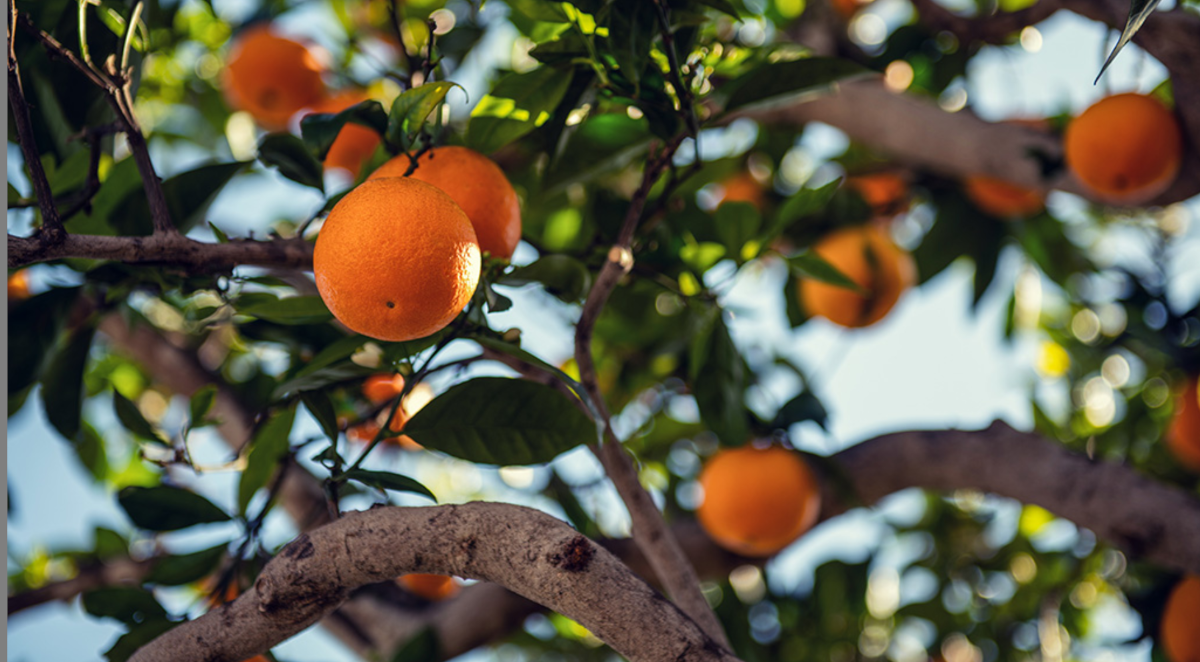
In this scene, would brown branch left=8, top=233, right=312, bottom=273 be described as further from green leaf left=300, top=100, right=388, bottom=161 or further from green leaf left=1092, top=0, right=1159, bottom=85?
green leaf left=1092, top=0, right=1159, bottom=85

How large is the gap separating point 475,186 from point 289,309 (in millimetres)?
203

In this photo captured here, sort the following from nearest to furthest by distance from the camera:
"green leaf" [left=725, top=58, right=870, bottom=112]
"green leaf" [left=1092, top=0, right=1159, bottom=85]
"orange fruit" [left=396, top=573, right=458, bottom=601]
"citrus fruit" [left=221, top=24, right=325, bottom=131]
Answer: "green leaf" [left=1092, top=0, right=1159, bottom=85], "green leaf" [left=725, top=58, right=870, bottom=112], "orange fruit" [left=396, top=573, right=458, bottom=601], "citrus fruit" [left=221, top=24, right=325, bottom=131]

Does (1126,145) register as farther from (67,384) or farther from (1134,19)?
(67,384)

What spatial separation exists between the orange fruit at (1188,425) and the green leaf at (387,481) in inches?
47.9

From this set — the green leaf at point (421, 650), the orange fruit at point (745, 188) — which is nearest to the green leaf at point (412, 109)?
the green leaf at point (421, 650)

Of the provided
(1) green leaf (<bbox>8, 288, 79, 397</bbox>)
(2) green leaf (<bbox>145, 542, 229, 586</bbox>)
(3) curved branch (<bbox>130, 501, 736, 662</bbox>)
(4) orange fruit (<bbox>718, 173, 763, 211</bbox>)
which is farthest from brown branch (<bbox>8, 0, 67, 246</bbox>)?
(4) orange fruit (<bbox>718, 173, 763, 211</bbox>)

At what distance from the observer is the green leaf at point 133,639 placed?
0.83 meters

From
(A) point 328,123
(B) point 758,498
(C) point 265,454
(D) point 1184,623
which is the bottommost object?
(D) point 1184,623

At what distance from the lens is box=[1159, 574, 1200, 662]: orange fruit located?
3.99 ft

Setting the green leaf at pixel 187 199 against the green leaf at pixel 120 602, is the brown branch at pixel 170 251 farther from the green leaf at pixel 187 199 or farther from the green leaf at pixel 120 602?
the green leaf at pixel 120 602

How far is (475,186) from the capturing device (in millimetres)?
731

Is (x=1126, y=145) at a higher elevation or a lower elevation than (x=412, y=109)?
lower

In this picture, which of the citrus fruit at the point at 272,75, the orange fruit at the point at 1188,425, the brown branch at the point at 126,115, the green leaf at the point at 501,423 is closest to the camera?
the brown branch at the point at 126,115

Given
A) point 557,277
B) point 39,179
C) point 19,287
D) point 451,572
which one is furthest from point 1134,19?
point 19,287
